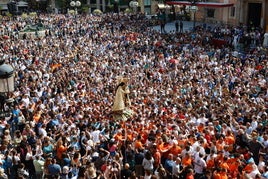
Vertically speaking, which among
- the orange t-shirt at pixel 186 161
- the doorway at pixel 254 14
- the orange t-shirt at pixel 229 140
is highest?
the doorway at pixel 254 14

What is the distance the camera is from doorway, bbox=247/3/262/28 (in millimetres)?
37750

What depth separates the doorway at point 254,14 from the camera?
37.8 m

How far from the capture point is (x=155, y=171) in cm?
1033

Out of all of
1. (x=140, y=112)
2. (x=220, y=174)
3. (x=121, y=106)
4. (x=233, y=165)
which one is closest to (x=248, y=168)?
(x=233, y=165)

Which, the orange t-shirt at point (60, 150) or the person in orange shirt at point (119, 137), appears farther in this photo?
the person in orange shirt at point (119, 137)

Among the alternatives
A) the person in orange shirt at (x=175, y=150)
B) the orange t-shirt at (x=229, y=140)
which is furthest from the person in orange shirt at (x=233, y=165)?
the person in orange shirt at (x=175, y=150)

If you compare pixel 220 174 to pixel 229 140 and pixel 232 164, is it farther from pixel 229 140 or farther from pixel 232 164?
pixel 229 140

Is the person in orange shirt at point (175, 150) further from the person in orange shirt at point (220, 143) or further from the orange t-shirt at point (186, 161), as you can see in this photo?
the person in orange shirt at point (220, 143)

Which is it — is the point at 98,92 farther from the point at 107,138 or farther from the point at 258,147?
the point at 258,147

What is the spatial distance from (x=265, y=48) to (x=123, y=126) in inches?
671

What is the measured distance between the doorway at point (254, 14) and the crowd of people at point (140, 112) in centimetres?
878

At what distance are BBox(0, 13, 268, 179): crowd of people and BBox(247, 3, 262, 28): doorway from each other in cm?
878

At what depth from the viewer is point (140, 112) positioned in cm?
1497

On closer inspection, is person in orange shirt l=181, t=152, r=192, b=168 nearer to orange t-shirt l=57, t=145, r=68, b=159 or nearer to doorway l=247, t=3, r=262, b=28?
orange t-shirt l=57, t=145, r=68, b=159
